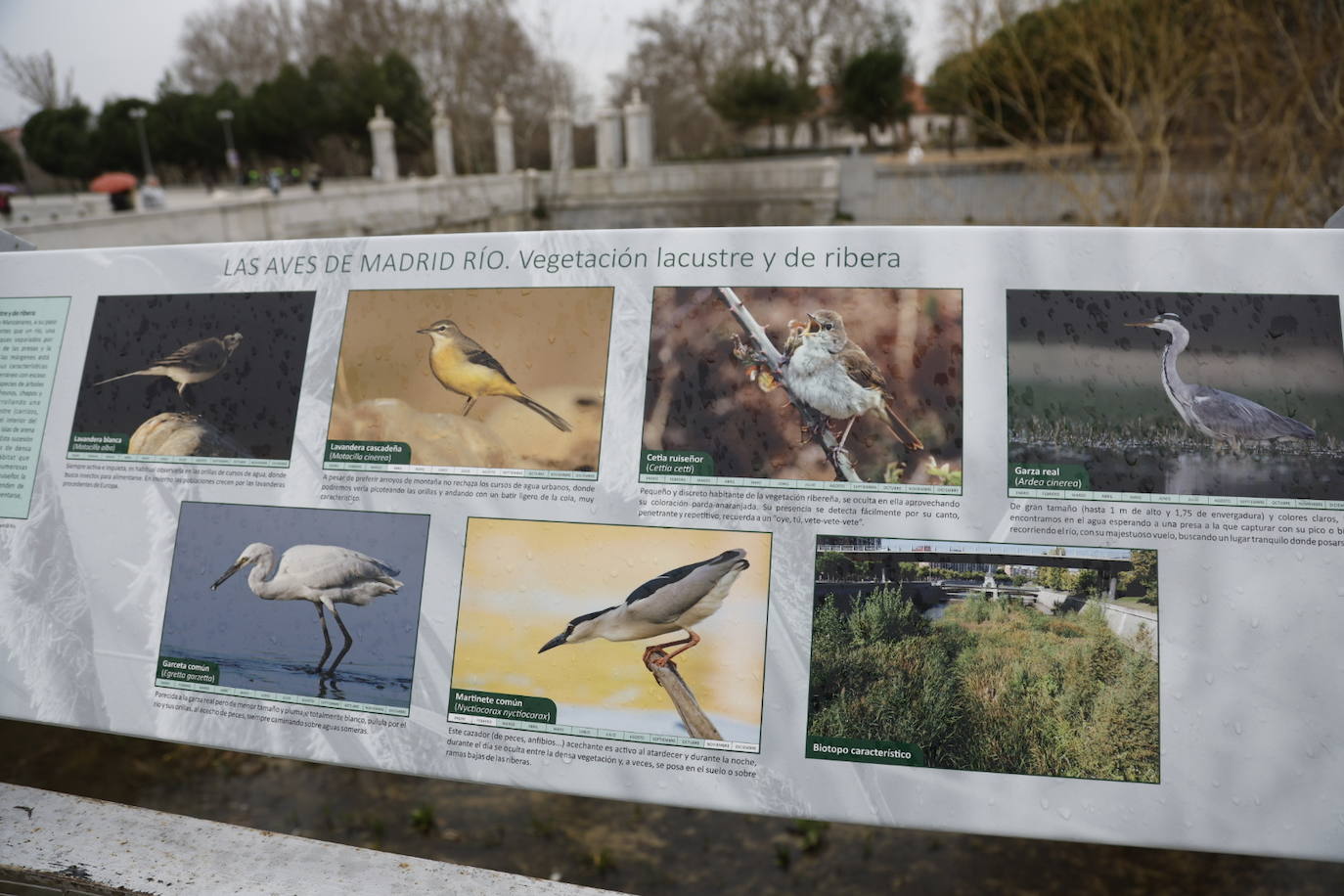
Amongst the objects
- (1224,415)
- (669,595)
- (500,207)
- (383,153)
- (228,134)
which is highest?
(228,134)

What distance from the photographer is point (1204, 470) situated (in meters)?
1.70

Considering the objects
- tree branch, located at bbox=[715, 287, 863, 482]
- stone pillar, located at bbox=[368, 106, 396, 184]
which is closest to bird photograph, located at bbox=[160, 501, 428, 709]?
tree branch, located at bbox=[715, 287, 863, 482]

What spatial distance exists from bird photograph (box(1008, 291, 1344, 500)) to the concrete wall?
49.9 ft

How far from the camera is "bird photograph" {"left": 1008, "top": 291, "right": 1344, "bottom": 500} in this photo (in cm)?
169

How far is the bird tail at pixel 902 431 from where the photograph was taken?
5.86ft

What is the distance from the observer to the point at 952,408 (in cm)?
179

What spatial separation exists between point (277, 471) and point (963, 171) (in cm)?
1942

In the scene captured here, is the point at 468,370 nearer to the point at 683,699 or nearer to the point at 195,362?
the point at 195,362

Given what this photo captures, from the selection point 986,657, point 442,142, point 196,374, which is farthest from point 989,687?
point 442,142

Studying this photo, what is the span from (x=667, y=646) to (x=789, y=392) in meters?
0.57

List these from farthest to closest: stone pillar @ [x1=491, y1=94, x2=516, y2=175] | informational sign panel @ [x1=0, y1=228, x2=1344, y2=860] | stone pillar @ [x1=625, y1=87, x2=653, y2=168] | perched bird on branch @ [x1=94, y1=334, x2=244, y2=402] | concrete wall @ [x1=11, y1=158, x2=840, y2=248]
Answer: stone pillar @ [x1=625, y1=87, x2=653, y2=168], stone pillar @ [x1=491, y1=94, x2=516, y2=175], concrete wall @ [x1=11, y1=158, x2=840, y2=248], perched bird on branch @ [x1=94, y1=334, x2=244, y2=402], informational sign panel @ [x1=0, y1=228, x2=1344, y2=860]

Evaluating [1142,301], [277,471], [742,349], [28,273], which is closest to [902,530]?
[742,349]

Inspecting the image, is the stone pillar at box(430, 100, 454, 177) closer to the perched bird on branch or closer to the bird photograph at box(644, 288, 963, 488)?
the perched bird on branch

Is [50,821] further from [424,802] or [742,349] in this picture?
[742,349]
